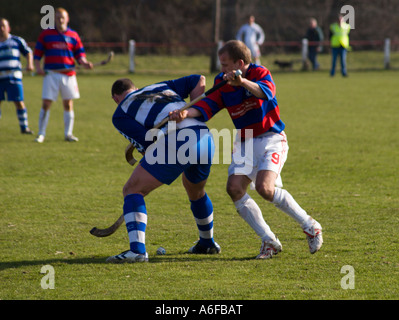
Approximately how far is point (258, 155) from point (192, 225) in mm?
Answer: 1433

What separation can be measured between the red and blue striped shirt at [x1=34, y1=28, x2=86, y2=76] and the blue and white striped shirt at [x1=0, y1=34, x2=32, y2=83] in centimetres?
72

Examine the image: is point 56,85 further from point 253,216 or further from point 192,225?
point 253,216

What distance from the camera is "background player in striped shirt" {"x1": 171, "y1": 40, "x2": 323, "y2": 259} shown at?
491 centimetres

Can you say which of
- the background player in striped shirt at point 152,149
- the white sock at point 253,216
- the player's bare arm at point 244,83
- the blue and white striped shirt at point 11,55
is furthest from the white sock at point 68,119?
the player's bare arm at point 244,83

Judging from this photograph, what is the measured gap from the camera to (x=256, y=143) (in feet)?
16.7

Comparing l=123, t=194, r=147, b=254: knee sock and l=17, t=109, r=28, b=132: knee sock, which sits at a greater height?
l=123, t=194, r=147, b=254: knee sock

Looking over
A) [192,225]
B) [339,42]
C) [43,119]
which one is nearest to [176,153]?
[192,225]

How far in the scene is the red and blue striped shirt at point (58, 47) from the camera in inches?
420

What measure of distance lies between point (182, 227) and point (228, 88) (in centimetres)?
170

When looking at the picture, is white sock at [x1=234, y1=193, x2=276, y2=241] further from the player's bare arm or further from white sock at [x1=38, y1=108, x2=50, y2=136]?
white sock at [x1=38, y1=108, x2=50, y2=136]

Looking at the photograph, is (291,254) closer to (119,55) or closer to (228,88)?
(228,88)

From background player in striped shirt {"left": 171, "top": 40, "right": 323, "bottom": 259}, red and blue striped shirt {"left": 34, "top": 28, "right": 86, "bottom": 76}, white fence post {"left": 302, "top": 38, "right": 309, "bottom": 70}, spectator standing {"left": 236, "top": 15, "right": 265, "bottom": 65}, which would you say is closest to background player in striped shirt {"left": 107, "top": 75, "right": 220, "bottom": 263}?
background player in striped shirt {"left": 171, "top": 40, "right": 323, "bottom": 259}

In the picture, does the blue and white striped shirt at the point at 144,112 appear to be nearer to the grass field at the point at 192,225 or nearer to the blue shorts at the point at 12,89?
the grass field at the point at 192,225

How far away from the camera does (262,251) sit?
505 cm
